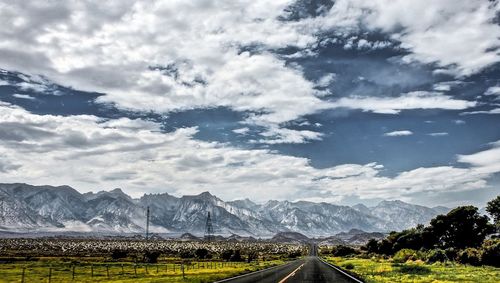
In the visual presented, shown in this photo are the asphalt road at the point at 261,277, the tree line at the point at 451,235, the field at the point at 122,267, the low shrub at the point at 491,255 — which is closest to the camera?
the asphalt road at the point at 261,277

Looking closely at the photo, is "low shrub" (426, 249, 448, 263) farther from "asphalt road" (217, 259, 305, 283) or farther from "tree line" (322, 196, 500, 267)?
"asphalt road" (217, 259, 305, 283)

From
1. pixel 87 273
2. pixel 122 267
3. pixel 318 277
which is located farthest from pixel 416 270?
pixel 87 273

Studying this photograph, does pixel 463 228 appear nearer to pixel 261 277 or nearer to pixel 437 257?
pixel 437 257

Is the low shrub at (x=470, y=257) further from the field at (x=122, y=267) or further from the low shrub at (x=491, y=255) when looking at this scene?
the field at (x=122, y=267)

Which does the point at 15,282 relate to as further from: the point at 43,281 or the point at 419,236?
the point at 419,236

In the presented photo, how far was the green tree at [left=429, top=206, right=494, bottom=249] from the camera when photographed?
96.1 m

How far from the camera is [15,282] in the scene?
4734 cm

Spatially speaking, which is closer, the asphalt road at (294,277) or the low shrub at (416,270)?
the asphalt road at (294,277)

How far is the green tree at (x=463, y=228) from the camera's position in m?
96.1

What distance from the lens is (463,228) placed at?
9819 centimetres

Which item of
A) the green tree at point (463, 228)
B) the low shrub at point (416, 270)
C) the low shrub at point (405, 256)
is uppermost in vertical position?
the green tree at point (463, 228)

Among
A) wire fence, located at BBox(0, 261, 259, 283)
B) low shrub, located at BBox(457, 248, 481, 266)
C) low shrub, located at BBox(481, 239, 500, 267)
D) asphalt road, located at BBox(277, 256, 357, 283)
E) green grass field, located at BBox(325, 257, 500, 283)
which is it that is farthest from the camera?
low shrub, located at BBox(457, 248, 481, 266)

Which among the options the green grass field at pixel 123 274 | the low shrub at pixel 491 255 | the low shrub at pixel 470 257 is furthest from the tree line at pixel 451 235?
the green grass field at pixel 123 274

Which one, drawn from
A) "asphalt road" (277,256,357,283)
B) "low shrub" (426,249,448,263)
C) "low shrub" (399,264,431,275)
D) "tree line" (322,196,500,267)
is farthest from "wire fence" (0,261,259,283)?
"tree line" (322,196,500,267)
